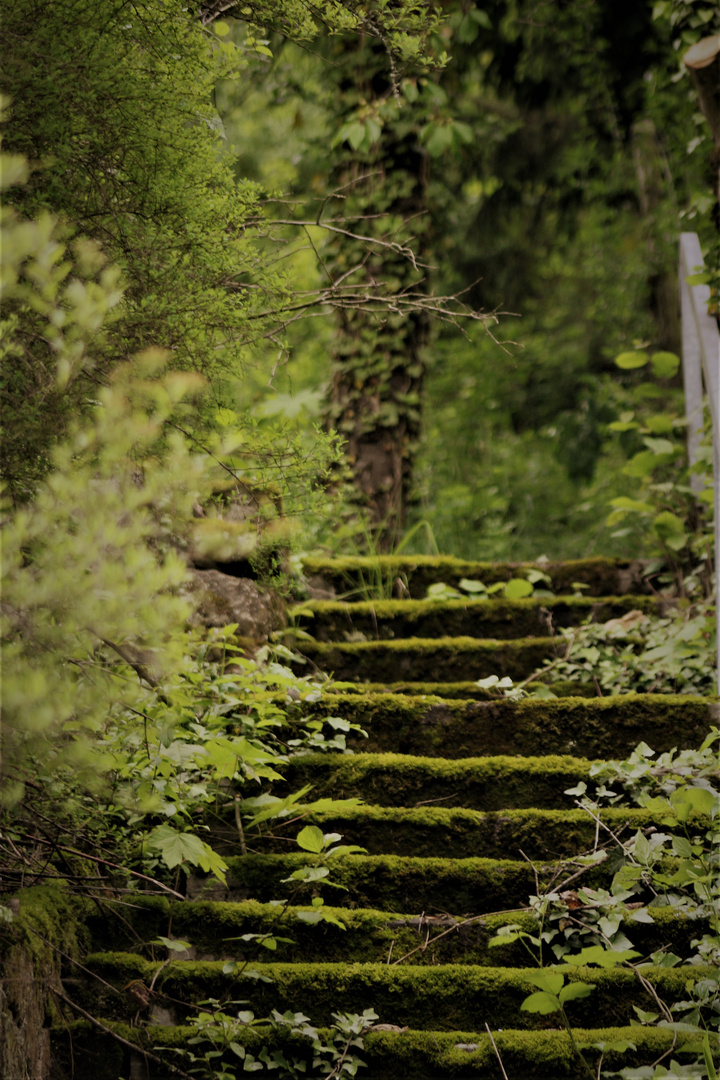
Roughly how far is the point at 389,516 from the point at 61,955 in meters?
3.32

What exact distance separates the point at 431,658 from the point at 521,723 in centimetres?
62

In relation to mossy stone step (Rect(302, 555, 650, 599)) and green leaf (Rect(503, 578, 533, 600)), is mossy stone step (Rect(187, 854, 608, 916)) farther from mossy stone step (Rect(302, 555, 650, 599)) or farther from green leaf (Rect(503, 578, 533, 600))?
mossy stone step (Rect(302, 555, 650, 599))

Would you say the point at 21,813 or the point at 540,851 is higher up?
the point at 21,813

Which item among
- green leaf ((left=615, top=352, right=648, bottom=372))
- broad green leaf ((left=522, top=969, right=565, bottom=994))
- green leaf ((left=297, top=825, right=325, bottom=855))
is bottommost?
broad green leaf ((left=522, top=969, right=565, bottom=994))

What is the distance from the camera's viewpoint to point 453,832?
2.18 m

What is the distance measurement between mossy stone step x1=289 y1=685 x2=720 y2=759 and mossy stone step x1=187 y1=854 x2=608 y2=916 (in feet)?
1.87

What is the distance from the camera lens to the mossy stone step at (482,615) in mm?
3420

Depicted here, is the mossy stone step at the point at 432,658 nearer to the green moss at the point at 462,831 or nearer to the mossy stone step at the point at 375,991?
the green moss at the point at 462,831

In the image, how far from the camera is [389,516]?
4.77 meters

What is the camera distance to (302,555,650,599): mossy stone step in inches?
147

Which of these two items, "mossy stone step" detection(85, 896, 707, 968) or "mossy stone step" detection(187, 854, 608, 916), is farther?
"mossy stone step" detection(187, 854, 608, 916)

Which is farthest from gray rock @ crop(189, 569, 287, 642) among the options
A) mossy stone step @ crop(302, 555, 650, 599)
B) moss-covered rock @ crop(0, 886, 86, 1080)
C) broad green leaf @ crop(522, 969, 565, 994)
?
broad green leaf @ crop(522, 969, 565, 994)

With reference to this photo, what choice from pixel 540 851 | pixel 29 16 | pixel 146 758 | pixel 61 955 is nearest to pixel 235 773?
pixel 146 758

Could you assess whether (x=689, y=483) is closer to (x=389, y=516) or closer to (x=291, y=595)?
(x=389, y=516)
